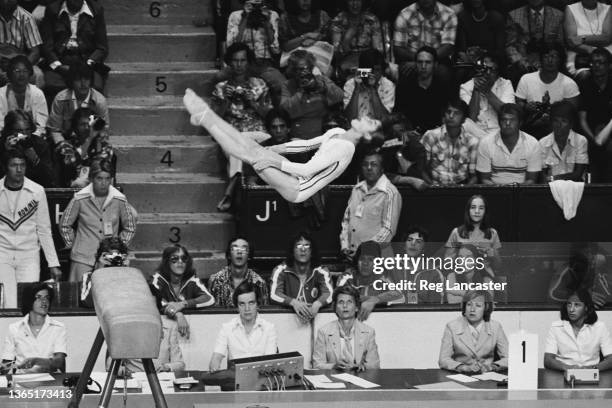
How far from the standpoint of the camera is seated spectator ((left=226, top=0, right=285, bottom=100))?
14.3m

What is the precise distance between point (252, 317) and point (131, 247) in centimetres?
270

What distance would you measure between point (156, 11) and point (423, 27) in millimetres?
3223

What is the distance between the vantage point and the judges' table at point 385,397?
30.6 ft

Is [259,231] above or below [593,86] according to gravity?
below

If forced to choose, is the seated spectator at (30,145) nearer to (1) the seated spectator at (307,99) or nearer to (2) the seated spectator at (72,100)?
(2) the seated spectator at (72,100)

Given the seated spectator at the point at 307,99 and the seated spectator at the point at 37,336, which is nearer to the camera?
the seated spectator at the point at 37,336

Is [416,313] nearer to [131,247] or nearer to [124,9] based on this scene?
[131,247]

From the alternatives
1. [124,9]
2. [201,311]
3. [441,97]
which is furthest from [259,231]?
[124,9]

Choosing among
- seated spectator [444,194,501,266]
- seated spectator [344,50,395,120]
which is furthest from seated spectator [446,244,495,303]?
seated spectator [344,50,395,120]

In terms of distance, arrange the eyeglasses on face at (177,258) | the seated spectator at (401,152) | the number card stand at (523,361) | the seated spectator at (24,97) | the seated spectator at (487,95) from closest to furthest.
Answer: the number card stand at (523,361) < the eyeglasses on face at (177,258) < the seated spectator at (401,152) < the seated spectator at (24,97) < the seated spectator at (487,95)

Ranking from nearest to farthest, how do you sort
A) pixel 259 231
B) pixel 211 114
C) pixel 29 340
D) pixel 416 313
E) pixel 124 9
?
pixel 211 114 < pixel 29 340 < pixel 416 313 < pixel 259 231 < pixel 124 9

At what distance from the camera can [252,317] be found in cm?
1156

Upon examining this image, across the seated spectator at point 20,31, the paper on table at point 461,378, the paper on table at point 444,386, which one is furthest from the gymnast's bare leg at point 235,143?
the seated spectator at point 20,31

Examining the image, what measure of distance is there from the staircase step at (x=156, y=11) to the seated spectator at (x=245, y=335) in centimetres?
511
